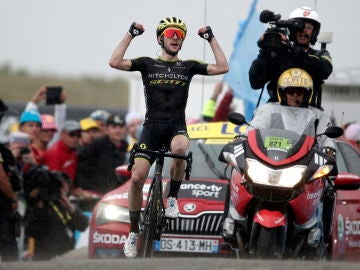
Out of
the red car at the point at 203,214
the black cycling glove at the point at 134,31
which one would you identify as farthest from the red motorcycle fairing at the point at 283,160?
the black cycling glove at the point at 134,31

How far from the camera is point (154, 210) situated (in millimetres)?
12328

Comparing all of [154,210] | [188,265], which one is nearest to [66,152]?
[154,210]

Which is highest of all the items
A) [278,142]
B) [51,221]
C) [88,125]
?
[278,142]

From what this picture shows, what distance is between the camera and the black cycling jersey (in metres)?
12.5

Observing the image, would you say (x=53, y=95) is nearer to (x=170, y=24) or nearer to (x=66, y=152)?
(x=66, y=152)

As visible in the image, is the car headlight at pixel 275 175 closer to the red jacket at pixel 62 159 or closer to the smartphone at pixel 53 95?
the red jacket at pixel 62 159

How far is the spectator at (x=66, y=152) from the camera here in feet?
60.2

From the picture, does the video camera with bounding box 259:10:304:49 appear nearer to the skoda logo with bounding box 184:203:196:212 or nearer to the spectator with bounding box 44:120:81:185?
the skoda logo with bounding box 184:203:196:212

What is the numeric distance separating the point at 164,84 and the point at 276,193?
1.91 meters

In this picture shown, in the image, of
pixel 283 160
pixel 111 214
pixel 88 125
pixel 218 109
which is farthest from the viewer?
pixel 88 125

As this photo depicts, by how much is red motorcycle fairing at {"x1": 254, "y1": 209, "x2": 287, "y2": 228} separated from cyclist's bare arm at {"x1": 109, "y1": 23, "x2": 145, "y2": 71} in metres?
2.13

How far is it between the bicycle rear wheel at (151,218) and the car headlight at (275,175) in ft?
4.62

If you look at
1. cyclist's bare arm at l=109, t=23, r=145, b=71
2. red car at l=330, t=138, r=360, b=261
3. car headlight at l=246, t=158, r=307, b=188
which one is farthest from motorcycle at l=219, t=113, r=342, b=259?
cyclist's bare arm at l=109, t=23, r=145, b=71

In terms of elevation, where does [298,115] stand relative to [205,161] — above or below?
above
